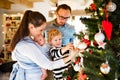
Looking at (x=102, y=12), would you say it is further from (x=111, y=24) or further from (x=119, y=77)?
(x=119, y=77)

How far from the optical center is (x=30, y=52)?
5.35 feet

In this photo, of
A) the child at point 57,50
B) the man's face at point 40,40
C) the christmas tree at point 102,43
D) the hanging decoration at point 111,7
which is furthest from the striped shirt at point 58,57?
the hanging decoration at point 111,7

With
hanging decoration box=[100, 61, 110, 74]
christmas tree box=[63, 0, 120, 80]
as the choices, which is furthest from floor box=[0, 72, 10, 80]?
hanging decoration box=[100, 61, 110, 74]

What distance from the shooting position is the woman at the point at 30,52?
1.63 meters

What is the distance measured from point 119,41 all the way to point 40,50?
0.71 metres

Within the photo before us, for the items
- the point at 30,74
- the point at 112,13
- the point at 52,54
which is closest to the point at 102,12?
the point at 112,13

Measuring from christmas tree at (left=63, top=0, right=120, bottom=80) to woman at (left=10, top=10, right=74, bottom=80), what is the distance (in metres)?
0.31

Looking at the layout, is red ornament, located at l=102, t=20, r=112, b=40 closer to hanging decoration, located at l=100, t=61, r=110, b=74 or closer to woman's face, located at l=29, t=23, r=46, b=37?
hanging decoration, located at l=100, t=61, r=110, b=74

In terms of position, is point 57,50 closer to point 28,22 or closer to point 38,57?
point 38,57

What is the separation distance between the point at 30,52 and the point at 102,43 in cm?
64

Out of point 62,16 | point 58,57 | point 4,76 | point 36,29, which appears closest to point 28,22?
point 36,29

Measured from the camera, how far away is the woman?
1634 millimetres

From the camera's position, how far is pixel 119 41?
1128 mm

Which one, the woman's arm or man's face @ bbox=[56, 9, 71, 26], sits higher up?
man's face @ bbox=[56, 9, 71, 26]
